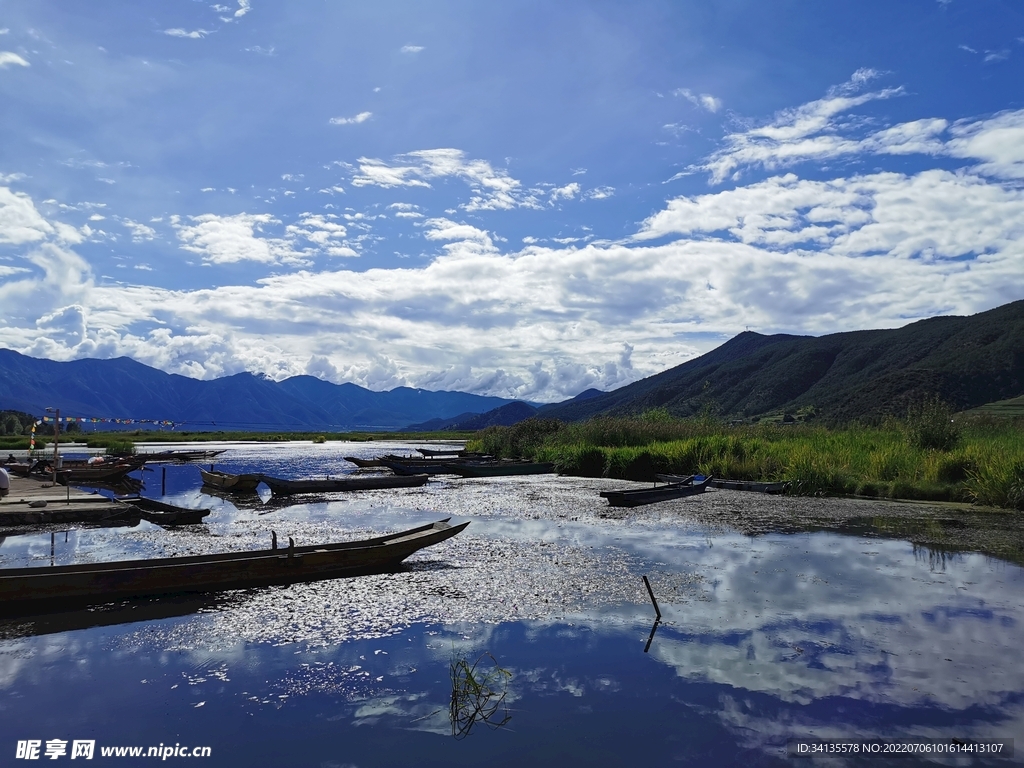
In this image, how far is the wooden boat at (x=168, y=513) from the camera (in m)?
17.6

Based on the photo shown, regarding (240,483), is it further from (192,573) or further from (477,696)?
(477,696)

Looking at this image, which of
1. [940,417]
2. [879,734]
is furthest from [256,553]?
[940,417]

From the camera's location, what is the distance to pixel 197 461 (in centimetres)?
4800

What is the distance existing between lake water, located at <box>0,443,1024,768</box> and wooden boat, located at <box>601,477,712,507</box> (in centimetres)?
695

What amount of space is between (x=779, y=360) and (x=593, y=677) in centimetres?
14156

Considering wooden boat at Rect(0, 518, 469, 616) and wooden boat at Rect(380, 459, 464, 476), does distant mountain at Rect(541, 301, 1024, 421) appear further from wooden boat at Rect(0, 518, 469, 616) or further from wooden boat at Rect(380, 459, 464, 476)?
wooden boat at Rect(0, 518, 469, 616)

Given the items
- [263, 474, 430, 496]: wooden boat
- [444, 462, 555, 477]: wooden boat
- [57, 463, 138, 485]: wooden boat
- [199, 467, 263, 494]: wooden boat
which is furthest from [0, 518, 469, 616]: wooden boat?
[57, 463, 138, 485]: wooden boat

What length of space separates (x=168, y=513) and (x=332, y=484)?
867 centimetres

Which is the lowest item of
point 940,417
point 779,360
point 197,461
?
point 197,461

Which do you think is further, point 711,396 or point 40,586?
point 711,396

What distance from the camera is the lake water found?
5.77m

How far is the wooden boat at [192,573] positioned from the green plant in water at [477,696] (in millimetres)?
4838

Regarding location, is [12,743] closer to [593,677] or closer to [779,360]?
[593,677]

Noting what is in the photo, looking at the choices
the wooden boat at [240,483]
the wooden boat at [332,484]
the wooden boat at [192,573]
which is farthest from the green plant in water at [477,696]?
the wooden boat at [240,483]
